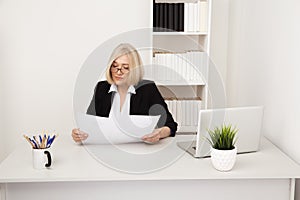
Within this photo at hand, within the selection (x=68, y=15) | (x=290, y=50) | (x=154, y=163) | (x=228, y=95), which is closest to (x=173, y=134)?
(x=154, y=163)

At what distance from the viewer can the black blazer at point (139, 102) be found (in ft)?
8.22

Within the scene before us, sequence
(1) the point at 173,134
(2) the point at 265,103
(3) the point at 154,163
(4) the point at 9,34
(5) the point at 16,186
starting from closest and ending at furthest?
1. (5) the point at 16,186
2. (3) the point at 154,163
3. (1) the point at 173,134
4. (2) the point at 265,103
5. (4) the point at 9,34

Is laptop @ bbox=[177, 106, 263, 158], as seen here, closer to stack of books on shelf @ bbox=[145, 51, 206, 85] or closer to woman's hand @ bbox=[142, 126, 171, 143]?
woman's hand @ bbox=[142, 126, 171, 143]

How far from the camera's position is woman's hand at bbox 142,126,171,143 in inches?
86.0

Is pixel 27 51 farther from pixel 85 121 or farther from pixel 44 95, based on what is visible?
pixel 85 121

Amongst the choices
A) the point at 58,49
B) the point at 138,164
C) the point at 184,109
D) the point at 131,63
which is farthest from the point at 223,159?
the point at 58,49

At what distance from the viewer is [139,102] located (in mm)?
2539

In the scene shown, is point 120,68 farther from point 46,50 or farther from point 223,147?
point 46,50

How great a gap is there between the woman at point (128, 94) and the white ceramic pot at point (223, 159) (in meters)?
0.42

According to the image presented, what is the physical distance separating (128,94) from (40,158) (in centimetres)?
74

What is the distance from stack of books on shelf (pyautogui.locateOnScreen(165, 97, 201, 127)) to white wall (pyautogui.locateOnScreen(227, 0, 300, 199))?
11.9 inches

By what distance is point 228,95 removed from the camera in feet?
10.8

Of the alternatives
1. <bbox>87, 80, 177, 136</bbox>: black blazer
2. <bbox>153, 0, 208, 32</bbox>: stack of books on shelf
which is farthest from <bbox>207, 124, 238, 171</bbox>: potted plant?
<bbox>153, 0, 208, 32</bbox>: stack of books on shelf

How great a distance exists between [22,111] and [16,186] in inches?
58.2
